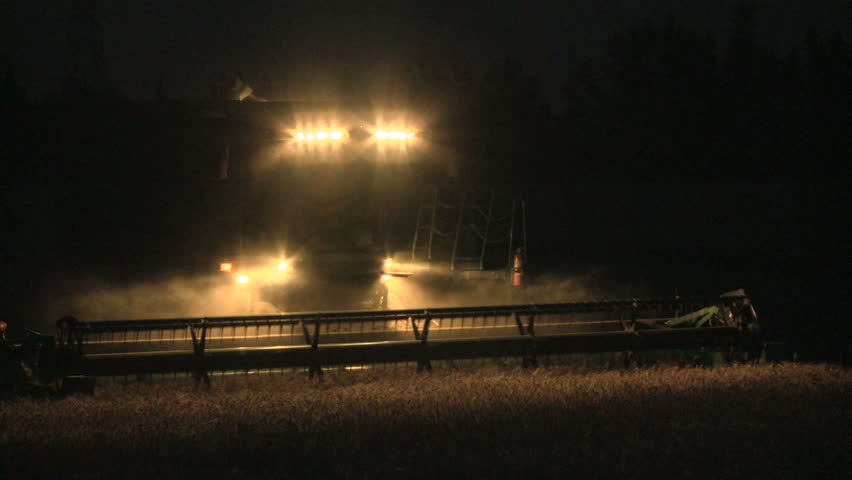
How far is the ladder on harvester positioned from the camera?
15.7 metres

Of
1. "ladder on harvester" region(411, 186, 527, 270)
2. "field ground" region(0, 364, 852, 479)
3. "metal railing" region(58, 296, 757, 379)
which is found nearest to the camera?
"field ground" region(0, 364, 852, 479)

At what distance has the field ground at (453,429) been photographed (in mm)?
5227

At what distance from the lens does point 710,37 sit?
48094mm

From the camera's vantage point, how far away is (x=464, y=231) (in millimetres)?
17281

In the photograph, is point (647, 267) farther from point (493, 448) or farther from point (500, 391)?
point (493, 448)

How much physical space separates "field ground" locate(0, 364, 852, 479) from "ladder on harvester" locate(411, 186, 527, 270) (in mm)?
7038

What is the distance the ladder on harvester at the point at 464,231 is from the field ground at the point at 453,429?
7038 millimetres

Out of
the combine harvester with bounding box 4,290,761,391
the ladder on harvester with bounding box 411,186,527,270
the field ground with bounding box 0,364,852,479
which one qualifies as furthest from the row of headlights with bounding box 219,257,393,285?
the ladder on harvester with bounding box 411,186,527,270

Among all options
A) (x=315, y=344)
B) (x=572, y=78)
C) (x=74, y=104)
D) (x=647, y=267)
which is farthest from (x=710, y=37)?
(x=315, y=344)

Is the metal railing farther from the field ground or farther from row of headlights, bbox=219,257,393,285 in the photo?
row of headlights, bbox=219,257,393,285

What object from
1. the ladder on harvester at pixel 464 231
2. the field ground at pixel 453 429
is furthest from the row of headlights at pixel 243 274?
the ladder on harvester at pixel 464 231

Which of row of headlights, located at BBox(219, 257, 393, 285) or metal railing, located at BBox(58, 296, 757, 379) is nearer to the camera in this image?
metal railing, located at BBox(58, 296, 757, 379)

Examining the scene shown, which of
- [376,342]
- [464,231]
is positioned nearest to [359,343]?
[376,342]

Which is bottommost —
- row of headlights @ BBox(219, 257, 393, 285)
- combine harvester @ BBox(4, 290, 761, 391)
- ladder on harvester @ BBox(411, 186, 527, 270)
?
combine harvester @ BBox(4, 290, 761, 391)
